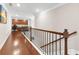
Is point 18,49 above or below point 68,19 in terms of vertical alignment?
below

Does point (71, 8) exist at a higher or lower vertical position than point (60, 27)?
higher

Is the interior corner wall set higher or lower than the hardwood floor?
higher

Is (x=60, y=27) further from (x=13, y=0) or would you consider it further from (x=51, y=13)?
(x=13, y=0)

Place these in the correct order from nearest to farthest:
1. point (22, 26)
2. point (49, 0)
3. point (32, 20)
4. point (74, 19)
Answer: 1. point (49, 0)
2. point (74, 19)
3. point (32, 20)
4. point (22, 26)

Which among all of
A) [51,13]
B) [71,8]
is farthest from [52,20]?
[71,8]

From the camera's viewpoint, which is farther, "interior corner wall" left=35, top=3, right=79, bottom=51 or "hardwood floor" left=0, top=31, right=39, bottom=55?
"interior corner wall" left=35, top=3, right=79, bottom=51

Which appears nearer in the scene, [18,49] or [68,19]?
[18,49]

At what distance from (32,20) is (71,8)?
4328mm

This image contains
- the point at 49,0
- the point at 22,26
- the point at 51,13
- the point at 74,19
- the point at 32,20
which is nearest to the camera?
the point at 49,0

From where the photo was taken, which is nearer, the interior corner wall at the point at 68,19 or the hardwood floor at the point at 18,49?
the hardwood floor at the point at 18,49

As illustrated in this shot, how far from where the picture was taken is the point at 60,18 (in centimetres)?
455

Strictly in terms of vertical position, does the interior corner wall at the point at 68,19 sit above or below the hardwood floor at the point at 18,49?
above
